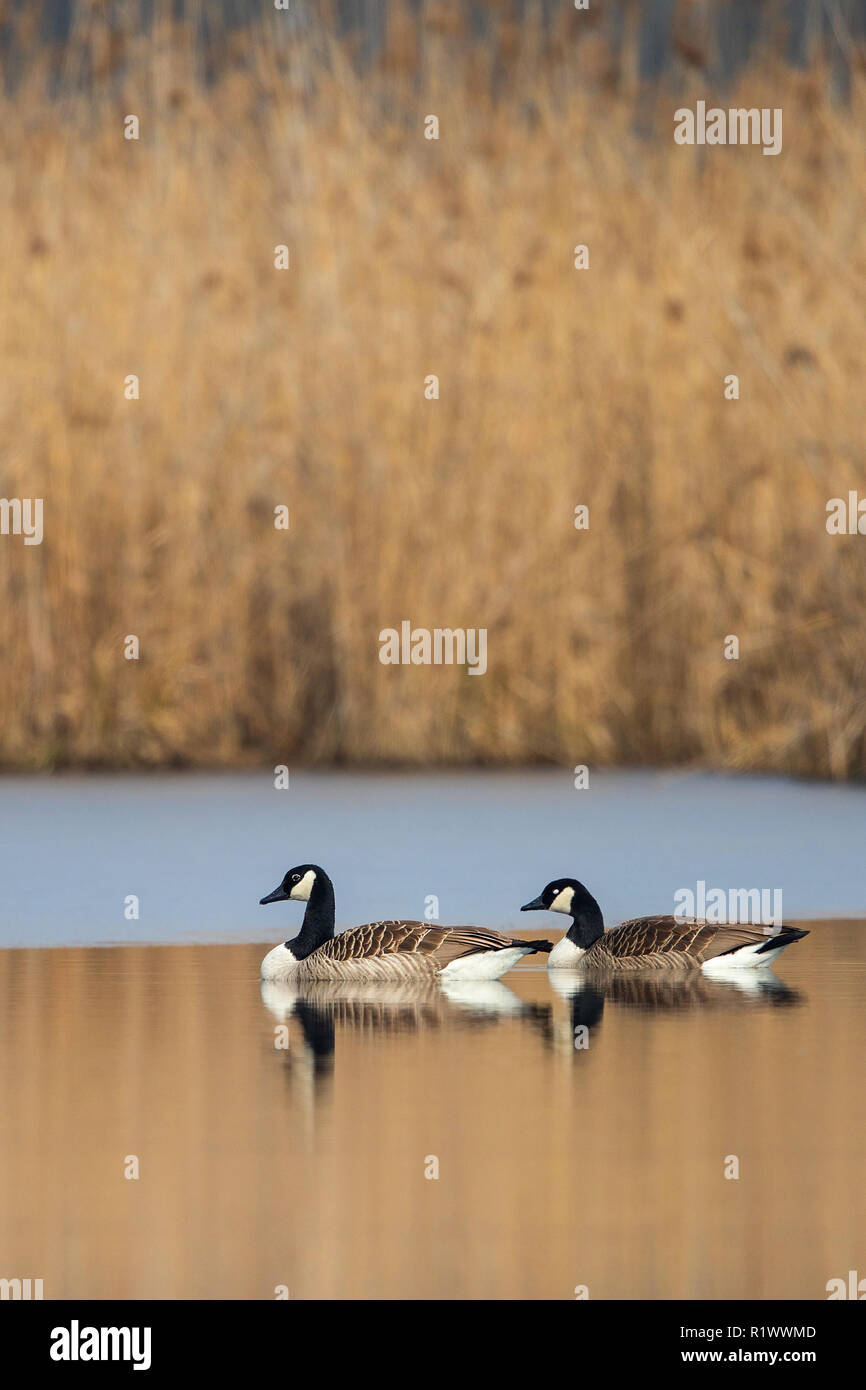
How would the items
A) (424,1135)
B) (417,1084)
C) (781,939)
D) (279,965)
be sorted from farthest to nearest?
(781,939) → (279,965) → (417,1084) → (424,1135)

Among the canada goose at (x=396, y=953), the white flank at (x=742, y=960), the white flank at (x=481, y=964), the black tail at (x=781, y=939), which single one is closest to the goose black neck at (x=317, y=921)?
the canada goose at (x=396, y=953)

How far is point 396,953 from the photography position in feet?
22.9

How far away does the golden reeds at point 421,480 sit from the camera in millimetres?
10922

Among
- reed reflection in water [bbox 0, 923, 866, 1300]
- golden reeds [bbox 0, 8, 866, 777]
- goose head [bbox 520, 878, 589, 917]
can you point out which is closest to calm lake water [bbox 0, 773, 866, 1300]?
reed reflection in water [bbox 0, 923, 866, 1300]

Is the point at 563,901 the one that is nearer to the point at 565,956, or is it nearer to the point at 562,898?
the point at 562,898

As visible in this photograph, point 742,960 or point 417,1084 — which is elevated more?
point 742,960

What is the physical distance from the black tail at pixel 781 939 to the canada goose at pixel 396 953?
A: 23.5 inches

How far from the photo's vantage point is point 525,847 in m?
9.14

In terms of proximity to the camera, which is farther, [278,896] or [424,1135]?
[278,896]

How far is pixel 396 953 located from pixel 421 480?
4.36m

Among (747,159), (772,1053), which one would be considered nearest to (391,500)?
(747,159)

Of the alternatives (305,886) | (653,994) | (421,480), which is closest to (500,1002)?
(653,994)

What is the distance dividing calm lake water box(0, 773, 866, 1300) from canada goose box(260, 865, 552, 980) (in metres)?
0.07

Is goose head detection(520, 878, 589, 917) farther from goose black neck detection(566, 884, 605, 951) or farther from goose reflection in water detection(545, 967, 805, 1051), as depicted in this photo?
goose reflection in water detection(545, 967, 805, 1051)
